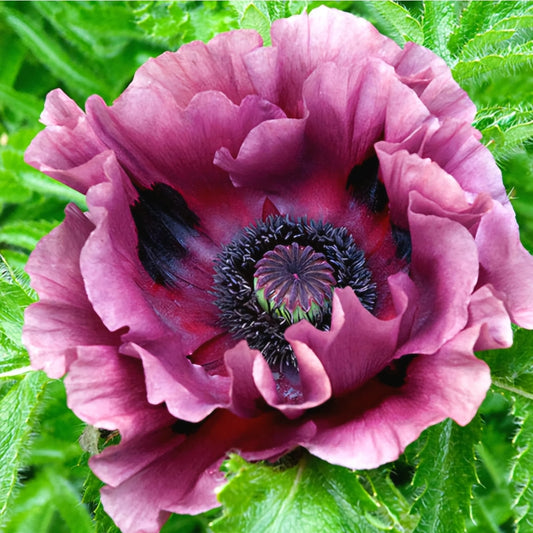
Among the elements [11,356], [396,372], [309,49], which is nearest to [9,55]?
[11,356]

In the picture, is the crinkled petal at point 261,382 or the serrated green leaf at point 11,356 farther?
the serrated green leaf at point 11,356

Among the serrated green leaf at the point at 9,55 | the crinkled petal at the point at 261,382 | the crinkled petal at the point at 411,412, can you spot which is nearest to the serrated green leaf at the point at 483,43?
the crinkled petal at the point at 411,412

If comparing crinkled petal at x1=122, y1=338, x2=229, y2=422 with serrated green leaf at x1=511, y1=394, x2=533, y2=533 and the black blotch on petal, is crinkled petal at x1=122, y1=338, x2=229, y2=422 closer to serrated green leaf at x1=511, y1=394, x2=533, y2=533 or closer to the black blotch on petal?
the black blotch on petal

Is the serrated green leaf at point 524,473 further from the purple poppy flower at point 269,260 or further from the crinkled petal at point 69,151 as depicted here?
the crinkled petal at point 69,151

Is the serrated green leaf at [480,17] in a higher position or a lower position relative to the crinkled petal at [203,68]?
lower

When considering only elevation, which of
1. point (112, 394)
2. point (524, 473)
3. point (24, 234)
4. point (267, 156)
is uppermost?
point (267, 156)

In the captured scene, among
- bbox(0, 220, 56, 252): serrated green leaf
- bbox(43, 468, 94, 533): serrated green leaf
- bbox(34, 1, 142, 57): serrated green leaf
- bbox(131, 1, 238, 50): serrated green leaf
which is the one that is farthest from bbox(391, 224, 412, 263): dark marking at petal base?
bbox(34, 1, 142, 57): serrated green leaf

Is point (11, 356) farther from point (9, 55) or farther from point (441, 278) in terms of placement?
point (9, 55)
